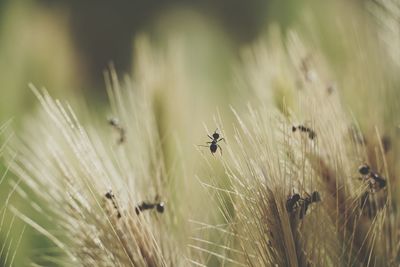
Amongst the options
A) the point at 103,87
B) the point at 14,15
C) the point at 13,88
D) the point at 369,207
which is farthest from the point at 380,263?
the point at 103,87

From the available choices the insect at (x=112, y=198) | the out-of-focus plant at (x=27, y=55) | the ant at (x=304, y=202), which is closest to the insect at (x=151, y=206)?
the insect at (x=112, y=198)

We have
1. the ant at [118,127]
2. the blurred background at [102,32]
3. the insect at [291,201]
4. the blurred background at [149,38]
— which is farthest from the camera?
the blurred background at [102,32]

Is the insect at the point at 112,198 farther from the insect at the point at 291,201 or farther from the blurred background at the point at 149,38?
the blurred background at the point at 149,38

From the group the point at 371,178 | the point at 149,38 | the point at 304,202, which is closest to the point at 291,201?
the point at 304,202

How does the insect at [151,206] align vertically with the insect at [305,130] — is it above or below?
below

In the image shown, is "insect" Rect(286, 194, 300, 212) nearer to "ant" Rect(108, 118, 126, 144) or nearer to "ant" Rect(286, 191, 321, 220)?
"ant" Rect(286, 191, 321, 220)

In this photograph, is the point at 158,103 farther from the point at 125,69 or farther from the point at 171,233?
the point at 125,69

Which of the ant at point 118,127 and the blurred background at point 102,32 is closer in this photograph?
the ant at point 118,127

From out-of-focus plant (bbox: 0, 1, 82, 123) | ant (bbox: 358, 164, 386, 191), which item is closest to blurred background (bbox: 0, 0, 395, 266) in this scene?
out-of-focus plant (bbox: 0, 1, 82, 123)
